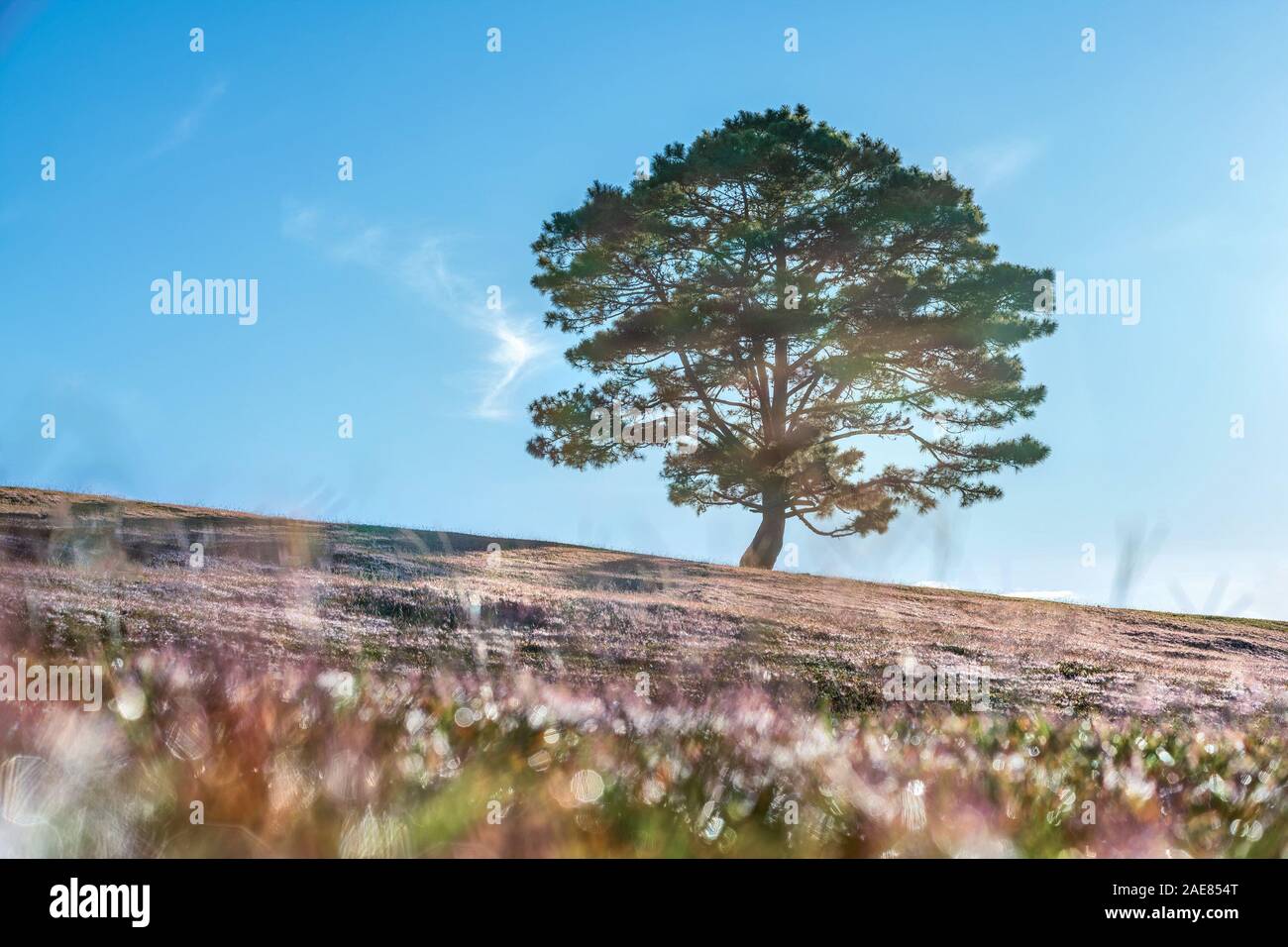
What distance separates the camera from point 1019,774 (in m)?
3.66

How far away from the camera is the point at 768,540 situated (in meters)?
24.5

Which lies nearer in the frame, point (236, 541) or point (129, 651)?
point (129, 651)

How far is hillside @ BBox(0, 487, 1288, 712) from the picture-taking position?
6.44 metres

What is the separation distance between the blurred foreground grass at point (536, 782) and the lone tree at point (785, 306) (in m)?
19.1

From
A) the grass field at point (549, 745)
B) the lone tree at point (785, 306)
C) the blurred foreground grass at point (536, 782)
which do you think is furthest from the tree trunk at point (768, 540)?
the blurred foreground grass at point (536, 782)

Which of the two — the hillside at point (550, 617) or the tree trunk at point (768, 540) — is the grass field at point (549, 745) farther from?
the tree trunk at point (768, 540)

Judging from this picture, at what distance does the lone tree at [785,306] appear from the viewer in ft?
77.3

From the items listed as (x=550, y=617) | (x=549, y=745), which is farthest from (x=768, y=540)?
(x=549, y=745)

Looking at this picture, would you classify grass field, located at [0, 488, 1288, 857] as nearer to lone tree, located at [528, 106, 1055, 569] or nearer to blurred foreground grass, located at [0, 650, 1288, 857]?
blurred foreground grass, located at [0, 650, 1288, 857]

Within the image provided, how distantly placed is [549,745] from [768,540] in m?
21.4

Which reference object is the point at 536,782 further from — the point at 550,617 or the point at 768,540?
the point at 768,540

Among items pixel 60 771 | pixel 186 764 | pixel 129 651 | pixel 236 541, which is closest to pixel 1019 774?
pixel 186 764
